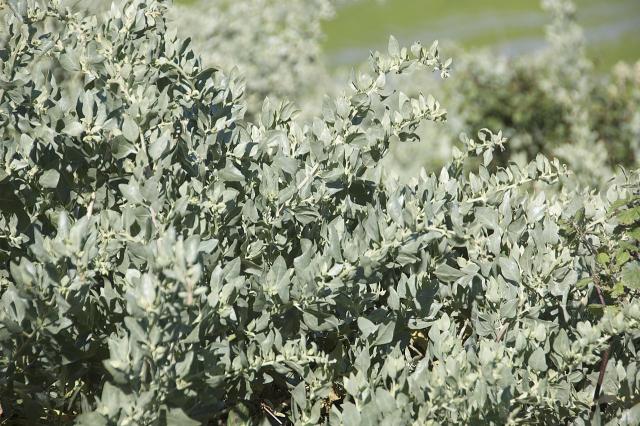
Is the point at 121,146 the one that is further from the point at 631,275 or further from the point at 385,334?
the point at 631,275

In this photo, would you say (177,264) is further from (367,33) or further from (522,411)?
(367,33)

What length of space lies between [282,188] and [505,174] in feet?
2.49

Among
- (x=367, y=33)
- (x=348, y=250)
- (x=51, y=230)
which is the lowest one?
(x=367, y=33)

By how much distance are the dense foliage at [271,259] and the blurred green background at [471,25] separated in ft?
48.2

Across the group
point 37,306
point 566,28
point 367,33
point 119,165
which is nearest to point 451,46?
point 566,28

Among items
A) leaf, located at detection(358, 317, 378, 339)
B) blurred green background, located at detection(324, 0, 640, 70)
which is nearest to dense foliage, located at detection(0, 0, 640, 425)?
leaf, located at detection(358, 317, 378, 339)

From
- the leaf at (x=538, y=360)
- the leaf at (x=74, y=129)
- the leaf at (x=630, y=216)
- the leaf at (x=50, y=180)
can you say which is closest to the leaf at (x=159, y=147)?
the leaf at (x=74, y=129)

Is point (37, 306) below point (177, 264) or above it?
below

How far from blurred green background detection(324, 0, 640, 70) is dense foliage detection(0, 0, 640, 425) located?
14.7m

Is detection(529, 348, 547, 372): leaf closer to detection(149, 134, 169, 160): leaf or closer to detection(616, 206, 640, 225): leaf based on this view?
detection(616, 206, 640, 225): leaf

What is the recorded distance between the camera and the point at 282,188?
227 centimetres

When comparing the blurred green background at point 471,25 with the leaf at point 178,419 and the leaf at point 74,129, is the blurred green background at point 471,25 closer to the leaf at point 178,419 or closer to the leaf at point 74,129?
the leaf at point 74,129

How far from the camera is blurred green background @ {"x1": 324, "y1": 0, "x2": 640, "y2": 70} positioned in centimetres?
1702

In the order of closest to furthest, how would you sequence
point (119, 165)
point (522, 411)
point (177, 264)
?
point (177, 264), point (522, 411), point (119, 165)
